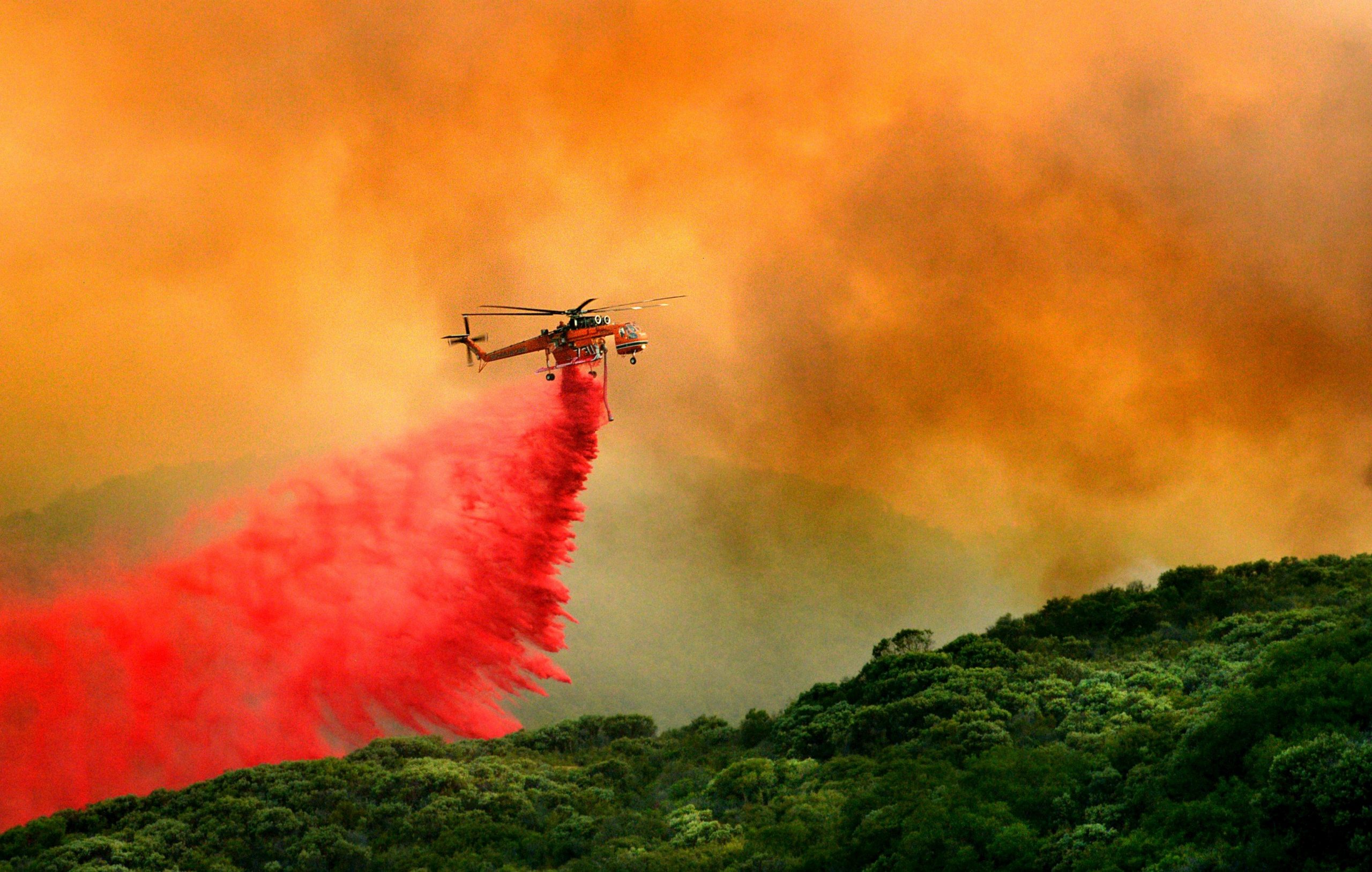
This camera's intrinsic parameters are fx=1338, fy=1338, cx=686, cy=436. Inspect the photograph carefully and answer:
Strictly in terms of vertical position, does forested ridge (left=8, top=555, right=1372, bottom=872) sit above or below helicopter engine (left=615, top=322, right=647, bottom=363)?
below

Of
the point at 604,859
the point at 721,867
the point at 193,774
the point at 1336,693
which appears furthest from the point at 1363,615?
the point at 193,774

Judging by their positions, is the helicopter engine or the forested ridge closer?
the forested ridge

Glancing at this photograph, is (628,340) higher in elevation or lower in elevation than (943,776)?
higher

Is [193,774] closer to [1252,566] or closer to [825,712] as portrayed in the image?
[825,712]

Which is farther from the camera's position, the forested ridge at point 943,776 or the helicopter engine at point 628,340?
the helicopter engine at point 628,340

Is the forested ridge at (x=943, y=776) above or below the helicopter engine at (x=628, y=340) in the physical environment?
below
